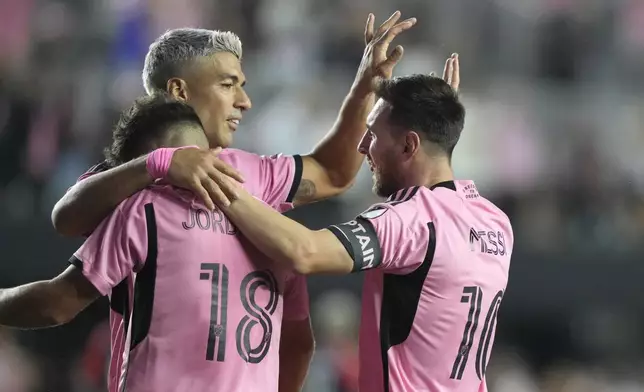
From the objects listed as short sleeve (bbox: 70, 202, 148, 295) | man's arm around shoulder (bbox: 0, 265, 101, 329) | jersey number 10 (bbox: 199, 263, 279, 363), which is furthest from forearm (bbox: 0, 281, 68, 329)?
jersey number 10 (bbox: 199, 263, 279, 363)

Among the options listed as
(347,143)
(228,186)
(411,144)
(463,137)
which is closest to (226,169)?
(228,186)

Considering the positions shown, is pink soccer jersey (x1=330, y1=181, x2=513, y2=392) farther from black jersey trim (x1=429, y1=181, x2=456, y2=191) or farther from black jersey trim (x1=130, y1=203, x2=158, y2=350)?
black jersey trim (x1=130, y1=203, x2=158, y2=350)

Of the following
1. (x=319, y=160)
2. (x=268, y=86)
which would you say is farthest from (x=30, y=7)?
(x=319, y=160)

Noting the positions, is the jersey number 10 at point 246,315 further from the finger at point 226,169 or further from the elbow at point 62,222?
the elbow at point 62,222

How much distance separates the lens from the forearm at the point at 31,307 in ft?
9.41

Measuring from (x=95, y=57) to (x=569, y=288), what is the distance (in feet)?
15.2

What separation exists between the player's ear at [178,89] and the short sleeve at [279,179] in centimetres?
37

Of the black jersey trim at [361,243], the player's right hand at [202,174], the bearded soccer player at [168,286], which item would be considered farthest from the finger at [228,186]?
the black jersey trim at [361,243]

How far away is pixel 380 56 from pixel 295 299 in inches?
39.1

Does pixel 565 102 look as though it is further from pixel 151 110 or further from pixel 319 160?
pixel 151 110

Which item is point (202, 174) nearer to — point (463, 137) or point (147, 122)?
point (147, 122)

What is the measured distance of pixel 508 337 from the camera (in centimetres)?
821

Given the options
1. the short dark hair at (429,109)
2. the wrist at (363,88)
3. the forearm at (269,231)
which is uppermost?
the wrist at (363,88)

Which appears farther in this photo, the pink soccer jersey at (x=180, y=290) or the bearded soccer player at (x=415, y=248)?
the bearded soccer player at (x=415, y=248)
